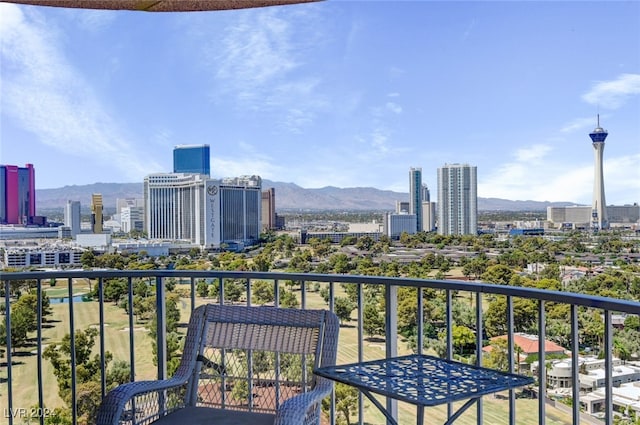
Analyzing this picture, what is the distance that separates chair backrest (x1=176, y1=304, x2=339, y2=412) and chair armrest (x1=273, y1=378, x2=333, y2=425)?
0.30 m

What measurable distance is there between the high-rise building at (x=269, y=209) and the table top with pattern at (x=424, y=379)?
35.9 ft

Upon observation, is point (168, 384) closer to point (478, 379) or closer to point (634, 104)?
point (478, 379)

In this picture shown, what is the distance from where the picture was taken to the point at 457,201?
17.8 meters

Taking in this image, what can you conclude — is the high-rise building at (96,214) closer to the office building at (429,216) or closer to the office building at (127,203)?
the office building at (127,203)

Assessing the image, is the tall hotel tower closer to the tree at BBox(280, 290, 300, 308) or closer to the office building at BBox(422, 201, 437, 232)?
the office building at BBox(422, 201, 437, 232)

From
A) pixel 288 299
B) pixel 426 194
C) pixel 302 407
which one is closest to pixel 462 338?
pixel 288 299

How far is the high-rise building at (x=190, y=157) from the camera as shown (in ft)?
73.7

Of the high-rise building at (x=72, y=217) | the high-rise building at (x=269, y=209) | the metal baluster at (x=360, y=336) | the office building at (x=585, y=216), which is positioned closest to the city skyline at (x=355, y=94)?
the office building at (x=585, y=216)

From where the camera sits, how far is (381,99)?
2630cm

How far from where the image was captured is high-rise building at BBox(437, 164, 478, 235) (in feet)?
51.6

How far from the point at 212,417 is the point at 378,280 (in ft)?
3.67

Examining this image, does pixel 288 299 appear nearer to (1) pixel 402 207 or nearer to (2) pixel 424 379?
(2) pixel 424 379

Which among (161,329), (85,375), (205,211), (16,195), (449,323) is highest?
(16,195)

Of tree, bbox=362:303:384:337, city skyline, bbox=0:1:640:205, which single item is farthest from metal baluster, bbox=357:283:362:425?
city skyline, bbox=0:1:640:205
